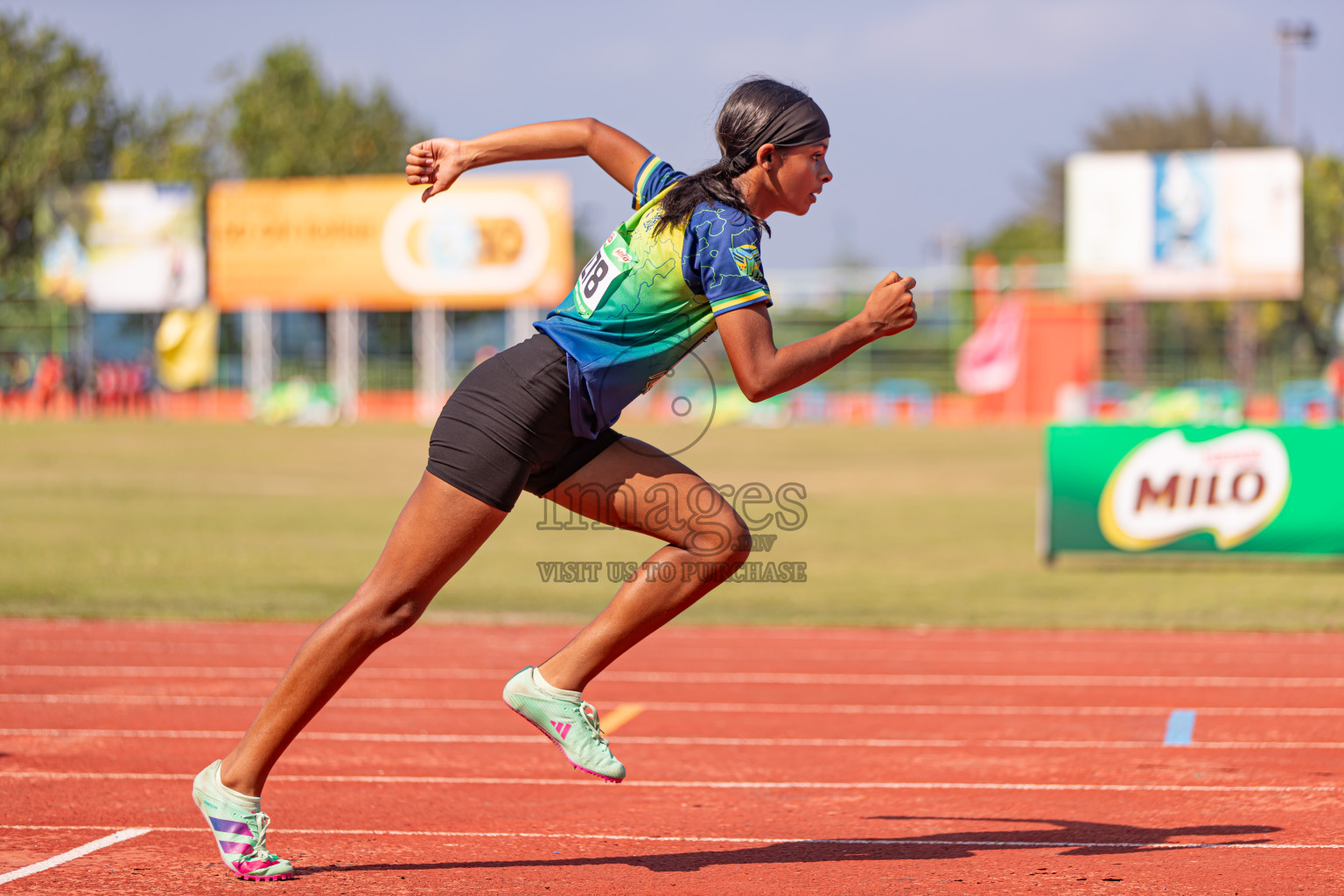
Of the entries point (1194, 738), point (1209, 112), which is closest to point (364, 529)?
point (1194, 738)

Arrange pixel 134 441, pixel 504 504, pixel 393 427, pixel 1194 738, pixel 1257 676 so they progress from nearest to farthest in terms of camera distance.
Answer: pixel 504 504
pixel 1194 738
pixel 1257 676
pixel 134 441
pixel 393 427

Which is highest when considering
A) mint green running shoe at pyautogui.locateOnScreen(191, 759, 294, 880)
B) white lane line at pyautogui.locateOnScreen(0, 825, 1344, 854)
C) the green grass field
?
mint green running shoe at pyautogui.locateOnScreen(191, 759, 294, 880)

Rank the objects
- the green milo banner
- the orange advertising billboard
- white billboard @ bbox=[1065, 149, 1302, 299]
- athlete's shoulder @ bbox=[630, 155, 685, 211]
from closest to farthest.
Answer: athlete's shoulder @ bbox=[630, 155, 685, 211], the green milo banner, white billboard @ bbox=[1065, 149, 1302, 299], the orange advertising billboard

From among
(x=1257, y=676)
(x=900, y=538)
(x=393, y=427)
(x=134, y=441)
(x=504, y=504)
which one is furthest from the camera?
(x=393, y=427)

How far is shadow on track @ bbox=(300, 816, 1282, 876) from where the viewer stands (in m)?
4.45

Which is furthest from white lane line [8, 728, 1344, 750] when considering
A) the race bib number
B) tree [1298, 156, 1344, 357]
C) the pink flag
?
tree [1298, 156, 1344, 357]

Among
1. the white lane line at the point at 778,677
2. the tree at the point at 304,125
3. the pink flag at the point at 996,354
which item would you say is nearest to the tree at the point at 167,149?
the tree at the point at 304,125

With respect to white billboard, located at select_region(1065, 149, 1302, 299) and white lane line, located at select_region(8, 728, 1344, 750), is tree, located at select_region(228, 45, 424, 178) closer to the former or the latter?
white billboard, located at select_region(1065, 149, 1302, 299)

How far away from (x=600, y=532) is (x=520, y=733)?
36.3 ft

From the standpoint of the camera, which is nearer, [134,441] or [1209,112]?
[134,441]

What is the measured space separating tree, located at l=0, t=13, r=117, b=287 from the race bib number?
6375 cm

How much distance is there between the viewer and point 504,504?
13.4 feet

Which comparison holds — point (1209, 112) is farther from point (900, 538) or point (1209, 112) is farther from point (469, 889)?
point (469, 889)

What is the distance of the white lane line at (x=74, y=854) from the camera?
4.22 metres
